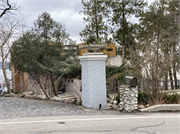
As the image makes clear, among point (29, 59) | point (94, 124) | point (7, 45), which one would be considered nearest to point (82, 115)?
point (94, 124)

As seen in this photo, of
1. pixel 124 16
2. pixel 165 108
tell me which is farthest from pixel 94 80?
pixel 124 16

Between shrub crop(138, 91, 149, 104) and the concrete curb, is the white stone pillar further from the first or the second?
the concrete curb

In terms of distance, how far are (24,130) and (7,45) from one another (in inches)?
699

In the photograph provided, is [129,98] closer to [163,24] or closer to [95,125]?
[95,125]

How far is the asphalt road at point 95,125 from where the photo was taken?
6648 mm

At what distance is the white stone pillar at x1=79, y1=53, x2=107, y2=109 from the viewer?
10.5 metres

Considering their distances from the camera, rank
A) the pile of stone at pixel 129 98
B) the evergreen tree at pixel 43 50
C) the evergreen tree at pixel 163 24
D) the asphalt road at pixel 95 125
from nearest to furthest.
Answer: the asphalt road at pixel 95 125 < the pile of stone at pixel 129 98 < the evergreen tree at pixel 43 50 < the evergreen tree at pixel 163 24

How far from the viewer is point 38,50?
583 inches

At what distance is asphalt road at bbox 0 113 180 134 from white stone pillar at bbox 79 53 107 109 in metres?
1.88

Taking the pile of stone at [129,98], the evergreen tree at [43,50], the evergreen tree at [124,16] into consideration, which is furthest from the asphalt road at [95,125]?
the evergreen tree at [124,16]

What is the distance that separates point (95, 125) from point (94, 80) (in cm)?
357

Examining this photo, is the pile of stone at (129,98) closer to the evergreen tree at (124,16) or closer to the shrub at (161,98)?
the shrub at (161,98)

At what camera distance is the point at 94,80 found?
10.6 meters

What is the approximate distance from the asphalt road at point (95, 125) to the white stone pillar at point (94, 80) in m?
1.88
